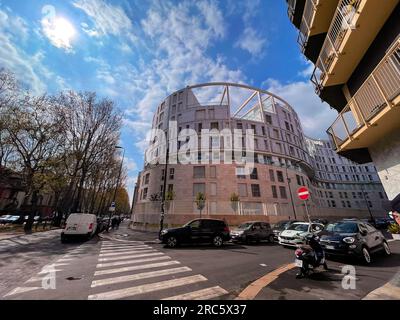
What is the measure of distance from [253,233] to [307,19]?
13889mm

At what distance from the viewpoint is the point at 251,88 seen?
41.3 metres

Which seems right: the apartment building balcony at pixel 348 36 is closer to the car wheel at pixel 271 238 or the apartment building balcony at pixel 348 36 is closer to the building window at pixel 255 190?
the car wheel at pixel 271 238

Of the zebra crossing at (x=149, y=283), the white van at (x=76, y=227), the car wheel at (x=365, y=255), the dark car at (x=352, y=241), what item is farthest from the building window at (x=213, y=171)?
the zebra crossing at (x=149, y=283)

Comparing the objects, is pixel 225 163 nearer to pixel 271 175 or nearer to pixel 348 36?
pixel 271 175

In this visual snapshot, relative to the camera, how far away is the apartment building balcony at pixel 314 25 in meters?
8.59

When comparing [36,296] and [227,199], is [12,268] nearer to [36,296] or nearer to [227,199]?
[36,296]

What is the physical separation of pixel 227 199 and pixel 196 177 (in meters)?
6.69

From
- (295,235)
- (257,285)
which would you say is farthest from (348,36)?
(295,235)

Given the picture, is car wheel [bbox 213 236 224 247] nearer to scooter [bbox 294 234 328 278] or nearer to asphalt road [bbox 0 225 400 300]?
asphalt road [bbox 0 225 400 300]

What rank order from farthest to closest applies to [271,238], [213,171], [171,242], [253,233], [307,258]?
[213,171]
[271,238]
[253,233]
[171,242]
[307,258]

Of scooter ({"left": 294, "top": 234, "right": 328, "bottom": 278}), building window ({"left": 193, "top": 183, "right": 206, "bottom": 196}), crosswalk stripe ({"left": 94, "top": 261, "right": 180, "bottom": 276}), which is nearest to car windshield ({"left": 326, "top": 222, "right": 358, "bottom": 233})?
scooter ({"left": 294, "top": 234, "right": 328, "bottom": 278})

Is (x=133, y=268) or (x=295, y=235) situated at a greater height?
(x=295, y=235)

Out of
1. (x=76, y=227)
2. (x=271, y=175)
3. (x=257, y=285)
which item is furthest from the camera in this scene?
(x=271, y=175)

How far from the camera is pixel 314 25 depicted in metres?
9.31
